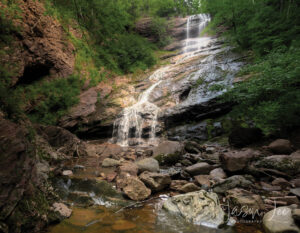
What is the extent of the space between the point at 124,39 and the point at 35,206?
19894 mm

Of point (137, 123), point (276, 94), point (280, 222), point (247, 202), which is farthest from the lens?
point (137, 123)

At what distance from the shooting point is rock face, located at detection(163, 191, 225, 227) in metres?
2.96

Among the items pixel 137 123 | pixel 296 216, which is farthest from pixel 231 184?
pixel 137 123

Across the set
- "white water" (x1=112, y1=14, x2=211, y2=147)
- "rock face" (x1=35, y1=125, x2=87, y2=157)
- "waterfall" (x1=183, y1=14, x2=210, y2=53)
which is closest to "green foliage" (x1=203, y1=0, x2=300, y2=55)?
"white water" (x1=112, y1=14, x2=211, y2=147)

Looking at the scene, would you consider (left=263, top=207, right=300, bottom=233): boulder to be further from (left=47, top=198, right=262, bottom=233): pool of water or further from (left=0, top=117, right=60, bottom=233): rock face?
(left=0, top=117, right=60, bottom=233): rock face

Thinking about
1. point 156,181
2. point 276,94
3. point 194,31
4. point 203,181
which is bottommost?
point 203,181

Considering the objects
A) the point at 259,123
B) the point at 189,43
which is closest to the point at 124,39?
the point at 189,43

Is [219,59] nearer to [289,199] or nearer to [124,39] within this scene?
[124,39]

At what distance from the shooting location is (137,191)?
3.99 meters

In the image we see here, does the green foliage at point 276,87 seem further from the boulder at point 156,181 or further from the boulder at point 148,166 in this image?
the boulder at point 156,181

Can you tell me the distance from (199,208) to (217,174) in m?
2.04

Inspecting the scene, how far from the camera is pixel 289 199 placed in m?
3.26

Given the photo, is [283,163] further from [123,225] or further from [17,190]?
[17,190]

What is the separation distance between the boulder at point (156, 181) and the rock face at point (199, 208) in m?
0.79
